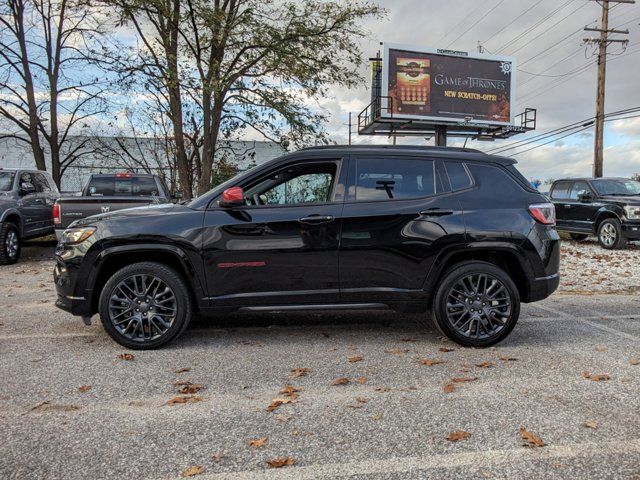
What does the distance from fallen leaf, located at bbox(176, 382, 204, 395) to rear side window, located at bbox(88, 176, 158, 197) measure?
7.60 m

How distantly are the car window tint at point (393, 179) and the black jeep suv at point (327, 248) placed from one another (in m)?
0.01

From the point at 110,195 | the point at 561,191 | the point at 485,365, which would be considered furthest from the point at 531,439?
the point at 561,191

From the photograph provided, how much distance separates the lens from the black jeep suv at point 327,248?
4.64 metres

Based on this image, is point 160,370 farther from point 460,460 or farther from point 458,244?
point 458,244

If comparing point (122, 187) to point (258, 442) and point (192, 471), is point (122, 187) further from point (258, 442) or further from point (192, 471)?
point (192, 471)

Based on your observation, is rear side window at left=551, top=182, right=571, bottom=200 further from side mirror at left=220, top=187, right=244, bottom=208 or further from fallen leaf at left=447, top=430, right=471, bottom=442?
fallen leaf at left=447, top=430, right=471, bottom=442

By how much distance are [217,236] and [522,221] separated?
9.53 feet

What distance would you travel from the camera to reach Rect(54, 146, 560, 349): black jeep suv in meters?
4.64

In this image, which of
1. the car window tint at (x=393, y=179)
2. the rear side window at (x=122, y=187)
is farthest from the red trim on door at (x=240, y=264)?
the rear side window at (x=122, y=187)

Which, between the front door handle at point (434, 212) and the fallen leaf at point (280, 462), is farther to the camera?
the front door handle at point (434, 212)

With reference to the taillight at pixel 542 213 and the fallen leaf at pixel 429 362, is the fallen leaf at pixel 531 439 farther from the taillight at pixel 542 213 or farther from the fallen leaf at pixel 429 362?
the taillight at pixel 542 213

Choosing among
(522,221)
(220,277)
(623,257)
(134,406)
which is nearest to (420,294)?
(522,221)

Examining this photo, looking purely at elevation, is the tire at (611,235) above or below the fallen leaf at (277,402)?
above

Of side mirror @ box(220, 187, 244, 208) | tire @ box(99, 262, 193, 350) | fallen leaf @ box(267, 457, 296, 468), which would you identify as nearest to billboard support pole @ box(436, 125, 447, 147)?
side mirror @ box(220, 187, 244, 208)
